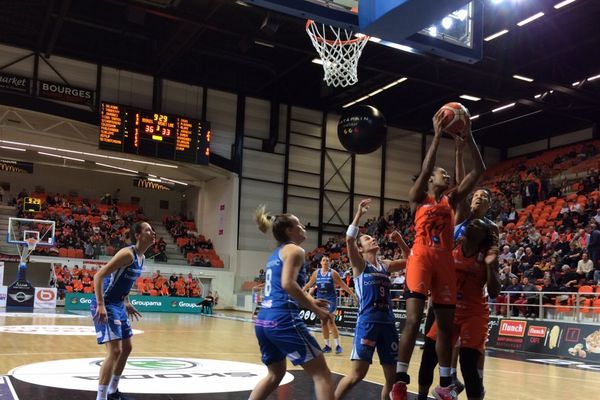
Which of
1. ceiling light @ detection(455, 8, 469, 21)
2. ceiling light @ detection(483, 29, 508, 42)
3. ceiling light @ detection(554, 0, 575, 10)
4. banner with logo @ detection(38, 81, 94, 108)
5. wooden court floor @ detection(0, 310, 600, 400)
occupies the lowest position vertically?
wooden court floor @ detection(0, 310, 600, 400)

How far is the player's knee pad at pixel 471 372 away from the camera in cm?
412

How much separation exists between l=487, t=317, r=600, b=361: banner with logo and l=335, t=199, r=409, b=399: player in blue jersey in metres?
7.56

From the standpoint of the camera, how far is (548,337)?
12016 mm

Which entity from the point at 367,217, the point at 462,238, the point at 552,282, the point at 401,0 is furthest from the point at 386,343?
the point at 367,217

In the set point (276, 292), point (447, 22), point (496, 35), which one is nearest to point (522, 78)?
point (496, 35)

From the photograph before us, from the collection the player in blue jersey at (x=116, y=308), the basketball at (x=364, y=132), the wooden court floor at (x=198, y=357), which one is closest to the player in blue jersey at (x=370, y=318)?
the wooden court floor at (x=198, y=357)

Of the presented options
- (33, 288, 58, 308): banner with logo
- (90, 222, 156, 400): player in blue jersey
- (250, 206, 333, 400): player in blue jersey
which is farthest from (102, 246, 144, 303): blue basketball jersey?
(33, 288, 58, 308): banner with logo

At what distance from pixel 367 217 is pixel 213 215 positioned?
778 centimetres

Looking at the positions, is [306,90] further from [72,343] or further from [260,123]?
[72,343]

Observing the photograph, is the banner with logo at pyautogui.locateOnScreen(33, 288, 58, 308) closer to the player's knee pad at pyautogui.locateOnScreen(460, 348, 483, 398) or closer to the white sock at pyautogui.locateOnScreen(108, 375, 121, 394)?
the white sock at pyautogui.locateOnScreen(108, 375, 121, 394)

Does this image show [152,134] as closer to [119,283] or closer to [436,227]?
[119,283]

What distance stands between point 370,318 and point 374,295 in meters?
0.21

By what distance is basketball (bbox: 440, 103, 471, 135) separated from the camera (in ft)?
13.9

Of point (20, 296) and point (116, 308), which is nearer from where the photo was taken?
point (116, 308)
